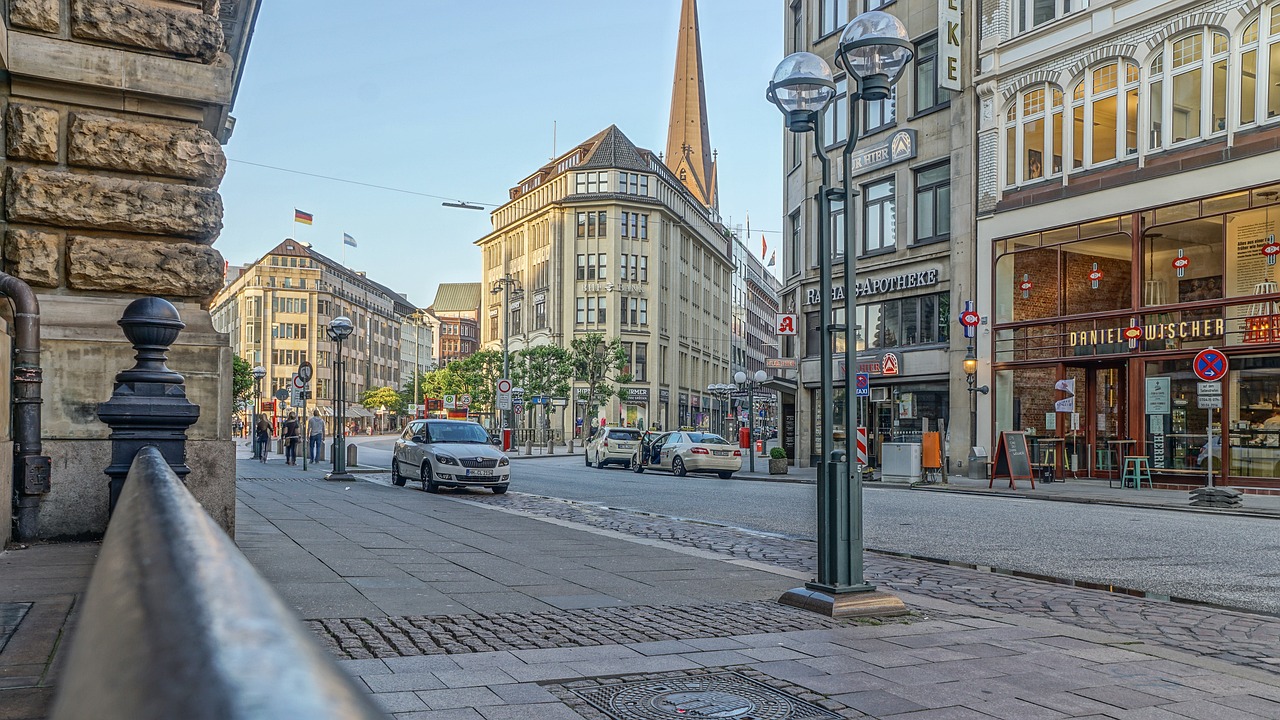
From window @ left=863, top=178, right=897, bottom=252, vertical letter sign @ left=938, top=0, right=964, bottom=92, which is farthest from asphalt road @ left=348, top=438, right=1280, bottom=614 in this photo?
vertical letter sign @ left=938, top=0, right=964, bottom=92

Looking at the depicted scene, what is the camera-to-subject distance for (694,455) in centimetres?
3341

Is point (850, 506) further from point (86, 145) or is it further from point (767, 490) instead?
point (767, 490)

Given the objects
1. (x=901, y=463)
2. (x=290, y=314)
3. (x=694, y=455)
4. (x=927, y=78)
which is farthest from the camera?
(x=290, y=314)

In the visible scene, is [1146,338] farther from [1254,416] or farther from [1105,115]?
[1105,115]

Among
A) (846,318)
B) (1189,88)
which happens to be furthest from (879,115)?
(846,318)

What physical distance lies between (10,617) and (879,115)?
35.2 metres

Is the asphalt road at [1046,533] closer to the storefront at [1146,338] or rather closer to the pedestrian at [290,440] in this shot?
the storefront at [1146,338]

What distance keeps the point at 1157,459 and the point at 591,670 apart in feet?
78.4

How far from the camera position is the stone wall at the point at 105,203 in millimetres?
8375

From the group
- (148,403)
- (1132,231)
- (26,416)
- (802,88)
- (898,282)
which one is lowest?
(26,416)

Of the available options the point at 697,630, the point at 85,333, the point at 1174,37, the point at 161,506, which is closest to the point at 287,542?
the point at 85,333

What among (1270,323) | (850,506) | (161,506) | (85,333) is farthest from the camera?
(1270,323)

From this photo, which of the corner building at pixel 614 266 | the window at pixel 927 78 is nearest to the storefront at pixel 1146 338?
the window at pixel 927 78

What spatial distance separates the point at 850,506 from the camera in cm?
788
